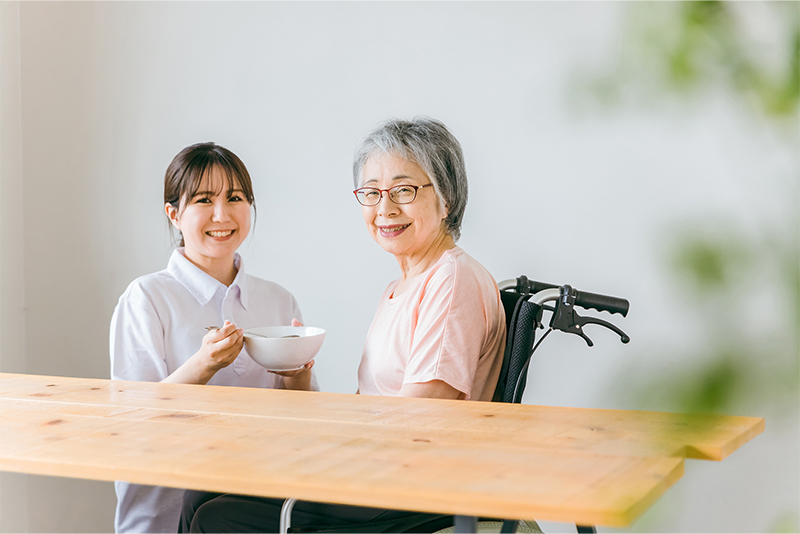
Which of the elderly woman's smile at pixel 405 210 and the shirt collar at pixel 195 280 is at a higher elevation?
the elderly woman's smile at pixel 405 210

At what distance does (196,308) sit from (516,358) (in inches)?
34.6

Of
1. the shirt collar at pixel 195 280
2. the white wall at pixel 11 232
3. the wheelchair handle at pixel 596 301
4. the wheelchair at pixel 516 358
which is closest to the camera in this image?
the wheelchair at pixel 516 358

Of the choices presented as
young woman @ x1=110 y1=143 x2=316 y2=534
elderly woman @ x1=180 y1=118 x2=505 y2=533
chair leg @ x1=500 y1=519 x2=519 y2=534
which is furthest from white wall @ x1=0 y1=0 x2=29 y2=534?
chair leg @ x1=500 y1=519 x2=519 y2=534

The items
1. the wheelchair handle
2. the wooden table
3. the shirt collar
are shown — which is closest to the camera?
the wooden table

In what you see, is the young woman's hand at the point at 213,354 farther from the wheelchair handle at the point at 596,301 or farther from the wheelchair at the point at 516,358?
the wheelchair handle at the point at 596,301

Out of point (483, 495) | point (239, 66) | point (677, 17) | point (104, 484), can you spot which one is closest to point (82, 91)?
point (239, 66)

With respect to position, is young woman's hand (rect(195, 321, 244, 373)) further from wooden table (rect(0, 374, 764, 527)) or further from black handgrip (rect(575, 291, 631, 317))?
black handgrip (rect(575, 291, 631, 317))

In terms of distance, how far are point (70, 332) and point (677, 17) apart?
3.13 metres

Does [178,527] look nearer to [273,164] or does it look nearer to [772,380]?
[273,164]

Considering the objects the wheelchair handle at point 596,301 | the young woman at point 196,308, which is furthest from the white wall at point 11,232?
the wheelchair handle at point 596,301

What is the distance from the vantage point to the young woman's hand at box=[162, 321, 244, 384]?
4.83ft

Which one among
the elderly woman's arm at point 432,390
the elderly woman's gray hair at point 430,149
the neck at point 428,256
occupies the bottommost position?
the elderly woman's arm at point 432,390

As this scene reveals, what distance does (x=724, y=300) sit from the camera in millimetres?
159

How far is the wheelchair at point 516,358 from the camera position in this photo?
1.09 m
